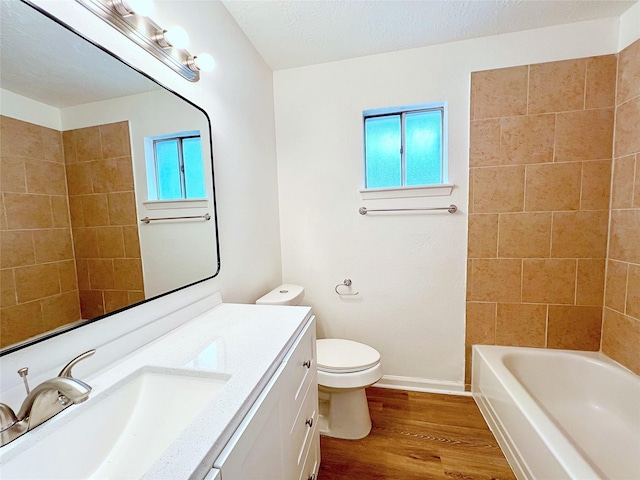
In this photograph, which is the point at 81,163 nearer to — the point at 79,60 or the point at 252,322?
the point at 79,60

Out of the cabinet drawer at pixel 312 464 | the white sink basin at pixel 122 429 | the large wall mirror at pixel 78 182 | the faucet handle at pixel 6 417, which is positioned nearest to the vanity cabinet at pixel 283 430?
the cabinet drawer at pixel 312 464

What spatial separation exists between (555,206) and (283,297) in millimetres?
1807

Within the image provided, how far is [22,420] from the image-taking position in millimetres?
538

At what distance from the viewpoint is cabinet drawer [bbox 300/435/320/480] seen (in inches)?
42.9

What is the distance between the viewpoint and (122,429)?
26.9 inches

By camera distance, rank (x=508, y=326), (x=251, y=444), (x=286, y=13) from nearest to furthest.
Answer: (x=251, y=444), (x=286, y=13), (x=508, y=326)

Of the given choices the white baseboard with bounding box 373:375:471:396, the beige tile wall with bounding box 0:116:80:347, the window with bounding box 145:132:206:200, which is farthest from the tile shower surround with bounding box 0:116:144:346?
the white baseboard with bounding box 373:375:471:396

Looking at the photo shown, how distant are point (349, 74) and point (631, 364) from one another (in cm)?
244

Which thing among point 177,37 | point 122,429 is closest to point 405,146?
point 177,37

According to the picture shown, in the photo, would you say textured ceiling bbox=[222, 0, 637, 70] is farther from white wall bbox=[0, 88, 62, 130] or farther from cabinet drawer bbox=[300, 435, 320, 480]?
cabinet drawer bbox=[300, 435, 320, 480]

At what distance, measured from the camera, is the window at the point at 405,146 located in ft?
6.21

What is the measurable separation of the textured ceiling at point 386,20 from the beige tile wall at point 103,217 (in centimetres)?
112

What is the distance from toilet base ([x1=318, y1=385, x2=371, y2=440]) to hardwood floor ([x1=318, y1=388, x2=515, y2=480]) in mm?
34

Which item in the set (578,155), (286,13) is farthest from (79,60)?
(578,155)
